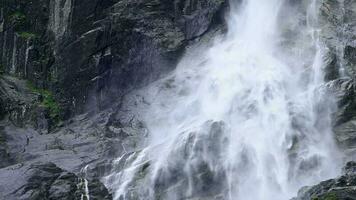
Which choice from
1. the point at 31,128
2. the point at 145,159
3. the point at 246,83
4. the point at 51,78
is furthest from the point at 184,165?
the point at 51,78

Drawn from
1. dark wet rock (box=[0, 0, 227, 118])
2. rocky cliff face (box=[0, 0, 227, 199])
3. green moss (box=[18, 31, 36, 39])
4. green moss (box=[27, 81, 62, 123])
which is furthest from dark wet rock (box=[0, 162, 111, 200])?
green moss (box=[18, 31, 36, 39])

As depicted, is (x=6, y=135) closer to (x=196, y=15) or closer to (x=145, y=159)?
(x=145, y=159)

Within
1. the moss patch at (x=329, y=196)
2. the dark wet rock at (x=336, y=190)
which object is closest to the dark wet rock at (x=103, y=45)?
the dark wet rock at (x=336, y=190)

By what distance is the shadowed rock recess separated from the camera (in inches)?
1319

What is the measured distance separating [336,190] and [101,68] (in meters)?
20.8

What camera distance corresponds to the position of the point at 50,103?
39.4m

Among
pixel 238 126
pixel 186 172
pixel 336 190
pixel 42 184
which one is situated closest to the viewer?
pixel 336 190

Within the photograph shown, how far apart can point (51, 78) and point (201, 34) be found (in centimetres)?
1024

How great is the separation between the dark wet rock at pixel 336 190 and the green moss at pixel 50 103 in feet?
61.9

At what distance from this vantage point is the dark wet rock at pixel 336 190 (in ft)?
72.0

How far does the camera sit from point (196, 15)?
134 feet

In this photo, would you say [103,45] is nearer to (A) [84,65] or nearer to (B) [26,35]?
(A) [84,65]

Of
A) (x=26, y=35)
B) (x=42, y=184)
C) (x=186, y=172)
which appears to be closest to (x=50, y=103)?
(x=26, y=35)

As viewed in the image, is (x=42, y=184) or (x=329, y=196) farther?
(x=42, y=184)
